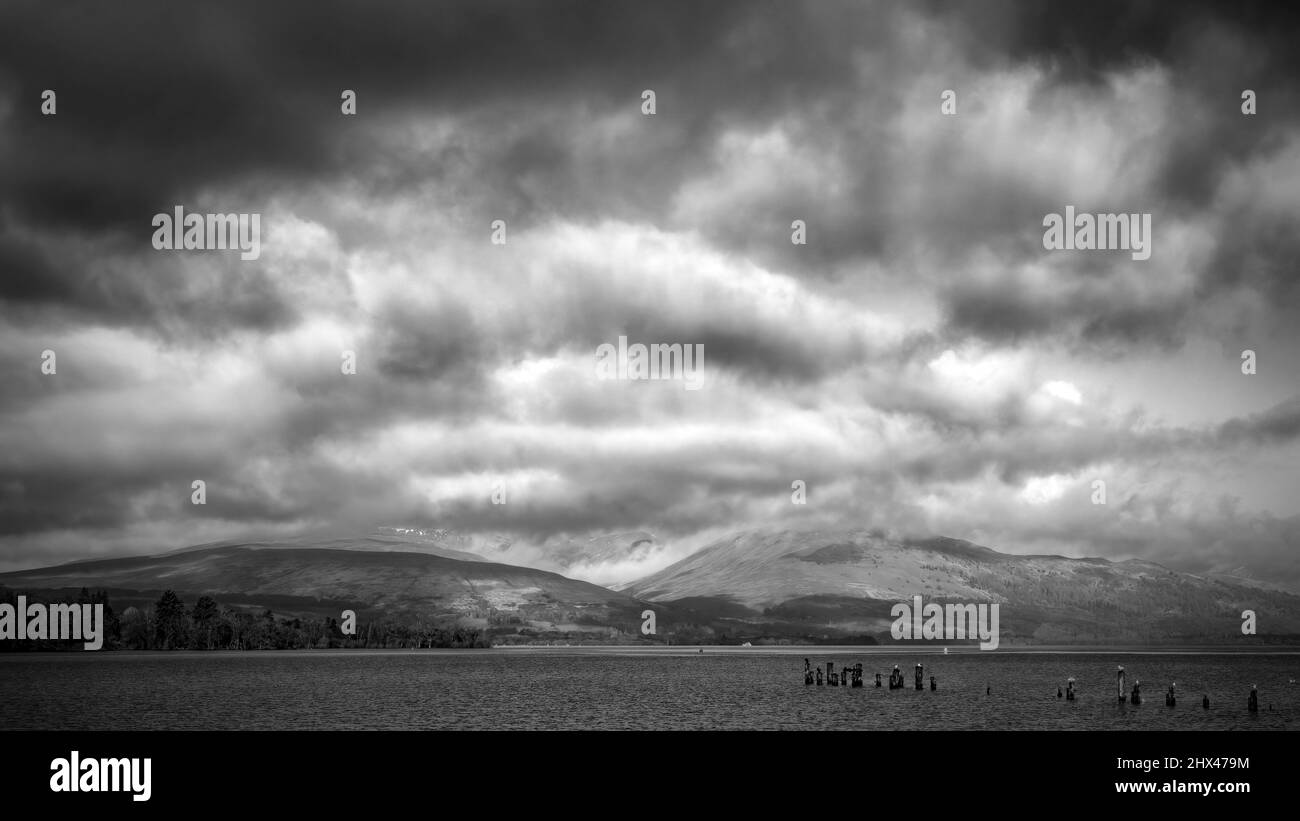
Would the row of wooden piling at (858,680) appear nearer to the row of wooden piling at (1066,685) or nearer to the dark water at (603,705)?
the row of wooden piling at (1066,685)

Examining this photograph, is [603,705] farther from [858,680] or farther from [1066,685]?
[1066,685]

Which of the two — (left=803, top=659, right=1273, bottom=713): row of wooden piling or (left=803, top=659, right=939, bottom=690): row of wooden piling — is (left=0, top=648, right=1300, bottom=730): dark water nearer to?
(left=803, top=659, right=1273, bottom=713): row of wooden piling

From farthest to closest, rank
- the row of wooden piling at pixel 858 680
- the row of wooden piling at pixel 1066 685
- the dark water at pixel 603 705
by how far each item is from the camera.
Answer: the row of wooden piling at pixel 858 680
the row of wooden piling at pixel 1066 685
the dark water at pixel 603 705

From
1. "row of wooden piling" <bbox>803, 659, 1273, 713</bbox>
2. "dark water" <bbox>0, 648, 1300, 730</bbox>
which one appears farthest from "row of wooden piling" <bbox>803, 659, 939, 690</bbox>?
"dark water" <bbox>0, 648, 1300, 730</bbox>

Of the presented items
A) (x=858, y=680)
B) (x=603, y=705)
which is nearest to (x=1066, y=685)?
(x=858, y=680)

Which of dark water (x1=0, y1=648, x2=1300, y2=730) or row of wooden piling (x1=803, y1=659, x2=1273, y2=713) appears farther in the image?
row of wooden piling (x1=803, y1=659, x2=1273, y2=713)

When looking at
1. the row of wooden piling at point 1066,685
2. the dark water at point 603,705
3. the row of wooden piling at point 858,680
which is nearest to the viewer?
the dark water at point 603,705

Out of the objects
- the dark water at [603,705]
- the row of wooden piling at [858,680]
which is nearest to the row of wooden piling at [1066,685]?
the row of wooden piling at [858,680]

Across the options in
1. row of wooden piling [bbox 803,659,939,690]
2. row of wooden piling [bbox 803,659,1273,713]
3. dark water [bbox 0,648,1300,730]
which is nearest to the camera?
dark water [bbox 0,648,1300,730]
